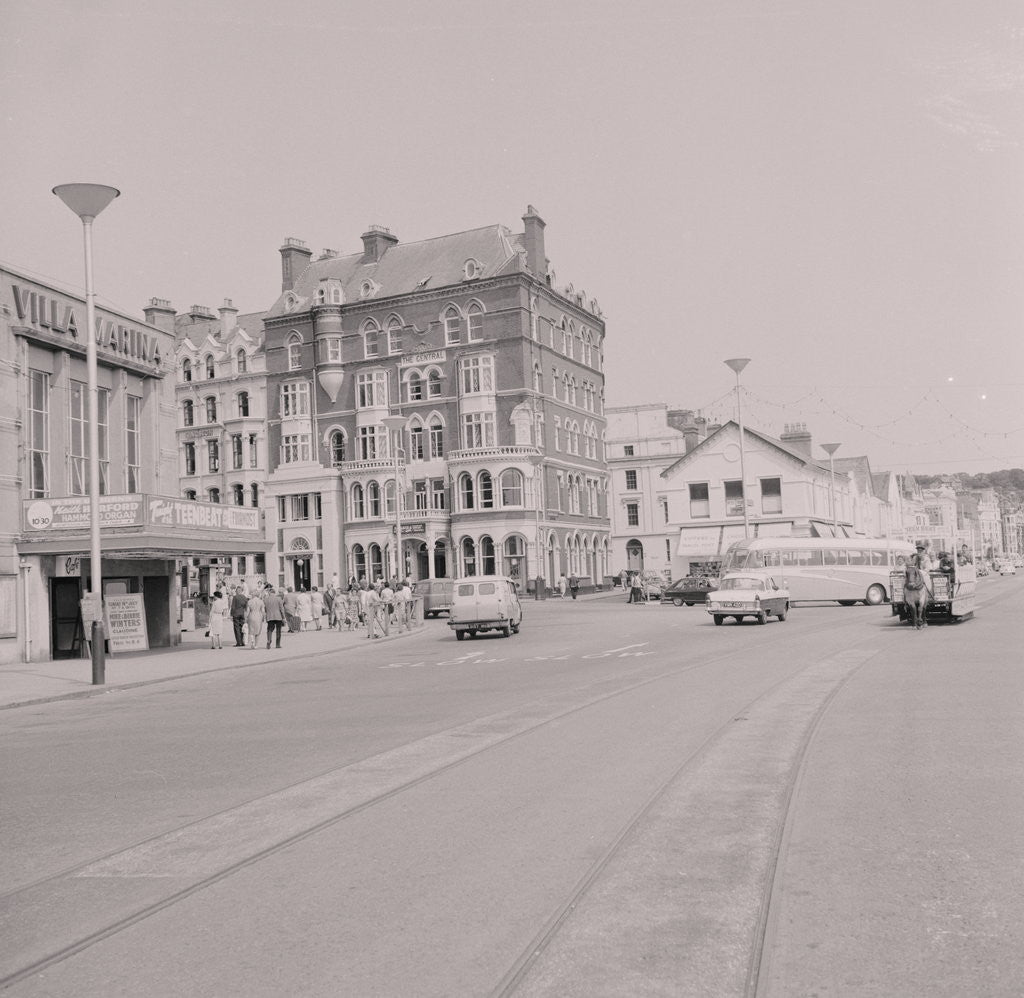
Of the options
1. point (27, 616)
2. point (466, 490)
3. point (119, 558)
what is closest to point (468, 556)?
point (466, 490)

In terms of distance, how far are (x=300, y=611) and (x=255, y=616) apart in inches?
331

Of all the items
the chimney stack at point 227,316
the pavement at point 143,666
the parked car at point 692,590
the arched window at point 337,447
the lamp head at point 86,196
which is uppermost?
the chimney stack at point 227,316

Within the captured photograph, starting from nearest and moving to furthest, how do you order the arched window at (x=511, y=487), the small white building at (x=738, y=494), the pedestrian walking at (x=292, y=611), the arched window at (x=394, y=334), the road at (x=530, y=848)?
the road at (x=530, y=848) < the pedestrian walking at (x=292, y=611) < the arched window at (x=511, y=487) < the small white building at (x=738, y=494) < the arched window at (x=394, y=334)

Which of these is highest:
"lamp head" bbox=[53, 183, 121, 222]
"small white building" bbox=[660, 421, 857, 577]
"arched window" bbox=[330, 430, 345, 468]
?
"arched window" bbox=[330, 430, 345, 468]

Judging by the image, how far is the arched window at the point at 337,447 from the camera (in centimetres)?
7294

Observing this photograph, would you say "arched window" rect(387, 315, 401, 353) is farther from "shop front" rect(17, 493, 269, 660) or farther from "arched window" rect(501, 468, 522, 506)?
"shop front" rect(17, 493, 269, 660)

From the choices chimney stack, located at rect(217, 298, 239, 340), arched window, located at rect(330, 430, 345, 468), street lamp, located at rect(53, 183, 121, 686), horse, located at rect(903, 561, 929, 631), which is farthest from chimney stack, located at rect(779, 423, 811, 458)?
street lamp, located at rect(53, 183, 121, 686)

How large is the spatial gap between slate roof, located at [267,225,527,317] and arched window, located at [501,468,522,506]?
40.1 ft

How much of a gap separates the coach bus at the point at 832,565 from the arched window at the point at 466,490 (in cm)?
2244

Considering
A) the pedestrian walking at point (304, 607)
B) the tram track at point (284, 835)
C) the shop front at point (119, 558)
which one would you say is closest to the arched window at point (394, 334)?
the pedestrian walking at point (304, 607)

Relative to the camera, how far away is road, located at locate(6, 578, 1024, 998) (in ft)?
15.9

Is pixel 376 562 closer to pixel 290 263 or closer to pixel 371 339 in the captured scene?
pixel 371 339

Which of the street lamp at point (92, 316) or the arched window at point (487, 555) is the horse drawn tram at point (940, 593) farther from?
the arched window at point (487, 555)

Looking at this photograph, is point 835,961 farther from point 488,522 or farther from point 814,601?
point 488,522
